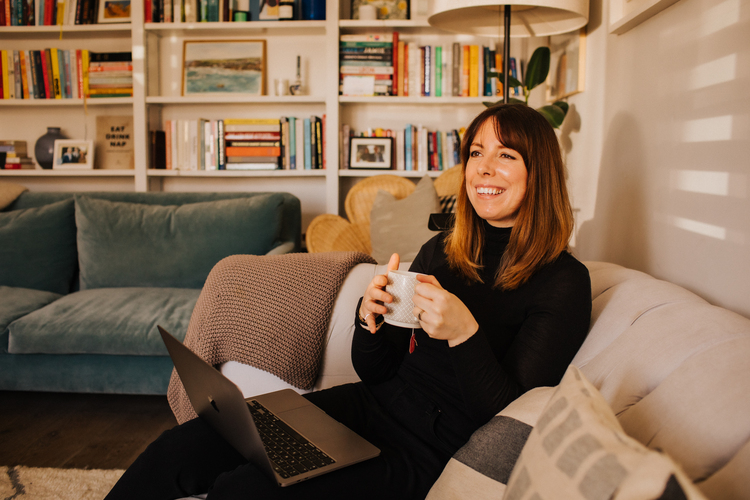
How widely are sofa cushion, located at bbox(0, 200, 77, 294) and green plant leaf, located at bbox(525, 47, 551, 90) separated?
217cm

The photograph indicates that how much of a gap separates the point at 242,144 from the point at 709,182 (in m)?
2.51

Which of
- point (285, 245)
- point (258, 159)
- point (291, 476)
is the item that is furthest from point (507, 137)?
point (258, 159)

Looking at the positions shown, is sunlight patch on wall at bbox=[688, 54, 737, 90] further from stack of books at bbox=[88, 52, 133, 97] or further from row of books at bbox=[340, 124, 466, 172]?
stack of books at bbox=[88, 52, 133, 97]

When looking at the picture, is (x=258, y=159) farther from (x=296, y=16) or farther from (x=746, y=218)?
(x=746, y=218)

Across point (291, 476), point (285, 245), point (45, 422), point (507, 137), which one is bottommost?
point (45, 422)

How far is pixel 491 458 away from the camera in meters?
0.73

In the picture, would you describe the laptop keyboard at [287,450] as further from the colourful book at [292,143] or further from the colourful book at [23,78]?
the colourful book at [23,78]

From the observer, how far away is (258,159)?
302cm

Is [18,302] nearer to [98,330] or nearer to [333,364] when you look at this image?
[98,330]

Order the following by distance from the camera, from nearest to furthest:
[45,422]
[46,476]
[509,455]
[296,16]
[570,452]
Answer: [570,452] → [509,455] → [46,476] → [45,422] → [296,16]

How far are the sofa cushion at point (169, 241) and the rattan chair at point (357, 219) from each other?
0.74ft

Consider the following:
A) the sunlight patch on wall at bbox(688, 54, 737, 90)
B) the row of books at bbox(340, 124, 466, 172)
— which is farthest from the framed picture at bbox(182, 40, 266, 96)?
the sunlight patch on wall at bbox(688, 54, 737, 90)

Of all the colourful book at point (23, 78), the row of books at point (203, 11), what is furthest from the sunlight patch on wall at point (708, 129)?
the colourful book at point (23, 78)

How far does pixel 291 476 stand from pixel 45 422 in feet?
5.03
